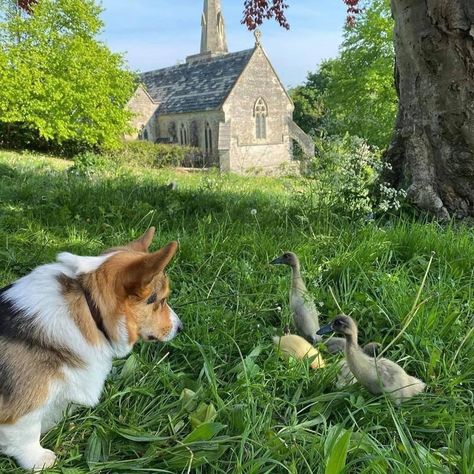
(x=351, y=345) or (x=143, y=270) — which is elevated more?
(x=143, y=270)

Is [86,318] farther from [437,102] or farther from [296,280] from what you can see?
[437,102]

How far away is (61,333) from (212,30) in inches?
3151

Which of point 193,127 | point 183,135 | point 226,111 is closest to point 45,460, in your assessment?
point 226,111

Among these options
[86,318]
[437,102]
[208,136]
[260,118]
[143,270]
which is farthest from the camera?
[260,118]

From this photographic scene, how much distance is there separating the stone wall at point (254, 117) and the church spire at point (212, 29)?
21198 millimetres

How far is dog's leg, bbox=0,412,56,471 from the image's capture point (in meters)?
2.57

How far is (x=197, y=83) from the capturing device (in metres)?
60.0

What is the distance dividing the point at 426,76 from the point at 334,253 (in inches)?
108

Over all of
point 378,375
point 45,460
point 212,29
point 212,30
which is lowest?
point 45,460

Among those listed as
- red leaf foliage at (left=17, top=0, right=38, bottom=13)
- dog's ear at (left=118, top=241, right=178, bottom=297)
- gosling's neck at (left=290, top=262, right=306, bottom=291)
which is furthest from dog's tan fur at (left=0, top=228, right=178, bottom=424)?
red leaf foliage at (left=17, top=0, right=38, bottom=13)

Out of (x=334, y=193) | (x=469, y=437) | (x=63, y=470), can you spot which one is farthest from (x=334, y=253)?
(x=63, y=470)

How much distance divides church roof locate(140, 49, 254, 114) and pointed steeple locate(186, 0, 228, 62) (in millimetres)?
13276

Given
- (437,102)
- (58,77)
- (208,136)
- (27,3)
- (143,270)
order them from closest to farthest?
(143,270) → (437,102) → (27,3) → (58,77) → (208,136)

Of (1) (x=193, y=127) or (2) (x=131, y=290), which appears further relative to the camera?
(1) (x=193, y=127)
